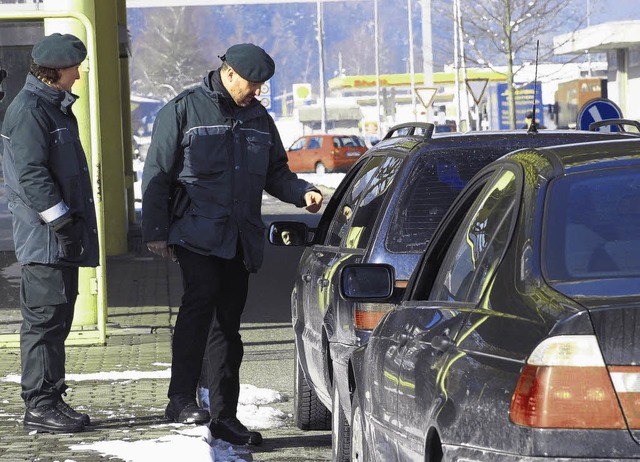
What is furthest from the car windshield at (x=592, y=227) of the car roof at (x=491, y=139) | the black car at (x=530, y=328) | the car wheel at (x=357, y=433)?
the car roof at (x=491, y=139)

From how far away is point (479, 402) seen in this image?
3514mm

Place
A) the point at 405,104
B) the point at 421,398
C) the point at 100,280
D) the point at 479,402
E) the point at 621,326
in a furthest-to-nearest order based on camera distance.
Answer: the point at 405,104
the point at 100,280
the point at 421,398
the point at 479,402
the point at 621,326

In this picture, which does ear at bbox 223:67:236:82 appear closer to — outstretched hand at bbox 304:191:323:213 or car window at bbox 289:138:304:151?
outstretched hand at bbox 304:191:323:213

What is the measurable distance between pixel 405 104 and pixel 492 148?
120 m

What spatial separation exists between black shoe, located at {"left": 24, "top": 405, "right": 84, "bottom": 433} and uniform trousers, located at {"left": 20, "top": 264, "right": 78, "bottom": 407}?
3 centimetres

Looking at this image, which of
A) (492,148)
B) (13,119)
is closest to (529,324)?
(492,148)

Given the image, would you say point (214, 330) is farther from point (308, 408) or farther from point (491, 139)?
point (491, 139)

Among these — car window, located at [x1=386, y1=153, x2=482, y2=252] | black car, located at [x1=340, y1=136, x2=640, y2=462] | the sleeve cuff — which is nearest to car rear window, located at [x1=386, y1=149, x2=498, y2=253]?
car window, located at [x1=386, y1=153, x2=482, y2=252]

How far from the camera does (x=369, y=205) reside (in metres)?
6.69

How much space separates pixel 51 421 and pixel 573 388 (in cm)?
441

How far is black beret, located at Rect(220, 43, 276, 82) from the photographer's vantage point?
23.3 ft

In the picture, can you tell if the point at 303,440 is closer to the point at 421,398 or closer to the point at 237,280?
the point at 237,280

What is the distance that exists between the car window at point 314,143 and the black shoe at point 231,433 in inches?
2090

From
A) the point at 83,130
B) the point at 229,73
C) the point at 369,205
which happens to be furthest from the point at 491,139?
the point at 83,130
